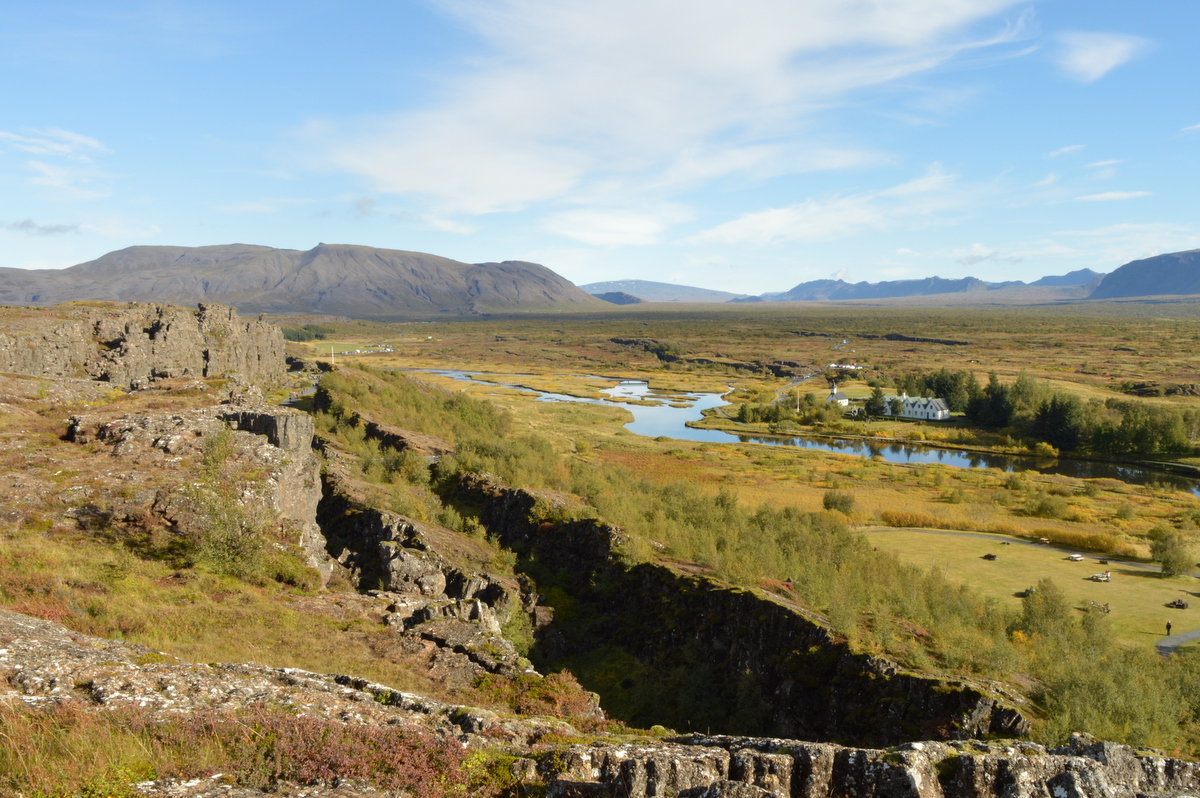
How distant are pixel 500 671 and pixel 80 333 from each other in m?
55.5

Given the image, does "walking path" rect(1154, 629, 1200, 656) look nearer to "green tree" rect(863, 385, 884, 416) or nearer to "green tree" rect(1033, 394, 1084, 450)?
"green tree" rect(1033, 394, 1084, 450)

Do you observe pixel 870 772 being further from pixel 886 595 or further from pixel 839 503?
pixel 839 503

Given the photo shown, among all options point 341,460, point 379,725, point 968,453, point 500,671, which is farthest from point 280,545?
point 968,453

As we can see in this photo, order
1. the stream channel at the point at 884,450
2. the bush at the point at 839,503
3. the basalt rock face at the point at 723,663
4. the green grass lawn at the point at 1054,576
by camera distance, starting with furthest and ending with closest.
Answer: the stream channel at the point at 884,450
the bush at the point at 839,503
the green grass lawn at the point at 1054,576
the basalt rock face at the point at 723,663

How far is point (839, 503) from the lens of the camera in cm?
5969

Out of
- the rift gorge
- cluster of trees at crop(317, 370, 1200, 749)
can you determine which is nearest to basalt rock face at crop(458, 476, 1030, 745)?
the rift gorge

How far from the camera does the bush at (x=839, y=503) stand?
194 ft

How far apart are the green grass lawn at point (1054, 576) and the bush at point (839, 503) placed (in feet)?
15.3

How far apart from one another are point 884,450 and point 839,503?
4282 cm

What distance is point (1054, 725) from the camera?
54.3 ft

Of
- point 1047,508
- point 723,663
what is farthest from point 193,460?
point 1047,508

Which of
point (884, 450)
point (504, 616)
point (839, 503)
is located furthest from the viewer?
point (884, 450)

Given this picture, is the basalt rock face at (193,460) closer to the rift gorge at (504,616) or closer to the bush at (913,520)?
the rift gorge at (504,616)

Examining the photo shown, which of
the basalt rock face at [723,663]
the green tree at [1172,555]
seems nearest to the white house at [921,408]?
the green tree at [1172,555]
